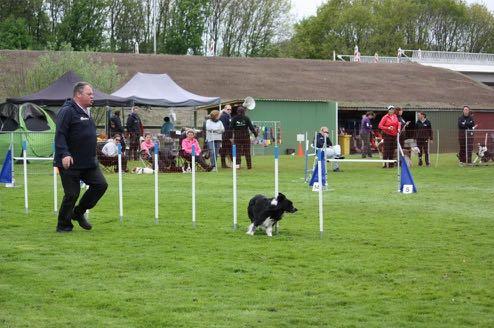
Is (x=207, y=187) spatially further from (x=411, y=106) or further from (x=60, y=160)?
(x=411, y=106)

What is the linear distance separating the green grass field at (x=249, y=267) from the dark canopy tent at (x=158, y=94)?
14114 millimetres

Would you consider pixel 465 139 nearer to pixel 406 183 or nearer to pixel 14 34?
pixel 406 183

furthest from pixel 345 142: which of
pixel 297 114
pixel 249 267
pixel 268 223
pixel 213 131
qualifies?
pixel 249 267

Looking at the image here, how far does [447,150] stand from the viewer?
37188mm

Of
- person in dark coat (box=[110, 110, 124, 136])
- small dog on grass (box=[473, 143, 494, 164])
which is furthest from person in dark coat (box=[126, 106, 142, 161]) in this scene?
small dog on grass (box=[473, 143, 494, 164])

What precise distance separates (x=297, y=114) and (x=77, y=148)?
34643mm

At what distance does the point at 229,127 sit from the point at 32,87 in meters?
17.6

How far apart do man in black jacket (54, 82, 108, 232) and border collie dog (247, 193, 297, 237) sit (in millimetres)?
2007

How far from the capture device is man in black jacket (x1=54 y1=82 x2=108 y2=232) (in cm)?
1222

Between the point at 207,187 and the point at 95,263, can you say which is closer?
the point at 95,263

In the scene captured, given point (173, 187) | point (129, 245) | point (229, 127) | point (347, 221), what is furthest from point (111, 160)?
point (129, 245)

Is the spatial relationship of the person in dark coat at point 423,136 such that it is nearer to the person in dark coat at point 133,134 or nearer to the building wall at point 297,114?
the person in dark coat at point 133,134

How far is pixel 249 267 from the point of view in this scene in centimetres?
970

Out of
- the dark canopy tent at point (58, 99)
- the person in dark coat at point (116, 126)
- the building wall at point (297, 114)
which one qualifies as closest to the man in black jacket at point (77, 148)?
the person in dark coat at point (116, 126)
